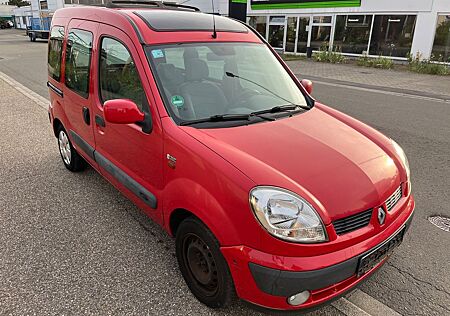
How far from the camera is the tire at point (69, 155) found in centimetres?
446

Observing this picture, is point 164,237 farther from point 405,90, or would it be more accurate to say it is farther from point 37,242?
point 405,90

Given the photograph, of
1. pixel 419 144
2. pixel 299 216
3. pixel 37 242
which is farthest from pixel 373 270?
pixel 419 144

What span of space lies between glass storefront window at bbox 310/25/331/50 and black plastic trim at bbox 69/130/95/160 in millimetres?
19075

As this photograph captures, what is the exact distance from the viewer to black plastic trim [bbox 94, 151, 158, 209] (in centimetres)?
282

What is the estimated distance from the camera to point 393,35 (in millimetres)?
17891

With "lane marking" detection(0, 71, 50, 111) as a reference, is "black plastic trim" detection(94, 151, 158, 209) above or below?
above

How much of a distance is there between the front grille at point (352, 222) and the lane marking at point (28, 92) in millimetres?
7798

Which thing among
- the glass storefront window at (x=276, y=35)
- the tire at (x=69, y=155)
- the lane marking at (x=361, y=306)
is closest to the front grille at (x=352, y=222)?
the lane marking at (x=361, y=306)

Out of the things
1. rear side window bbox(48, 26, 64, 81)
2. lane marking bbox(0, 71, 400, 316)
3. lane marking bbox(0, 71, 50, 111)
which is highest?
rear side window bbox(48, 26, 64, 81)

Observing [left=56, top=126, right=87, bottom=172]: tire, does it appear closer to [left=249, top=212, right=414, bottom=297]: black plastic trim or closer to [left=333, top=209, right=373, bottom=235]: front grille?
[left=249, top=212, right=414, bottom=297]: black plastic trim

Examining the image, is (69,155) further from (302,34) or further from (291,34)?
(291,34)

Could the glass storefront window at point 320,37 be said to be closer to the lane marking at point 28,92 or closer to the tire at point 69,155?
the lane marking at point 28,92

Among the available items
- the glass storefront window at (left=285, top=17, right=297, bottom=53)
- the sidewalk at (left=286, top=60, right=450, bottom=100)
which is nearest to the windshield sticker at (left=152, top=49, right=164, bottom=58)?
the sidewalk at (left=286, top=60, right=450, bottom=100)

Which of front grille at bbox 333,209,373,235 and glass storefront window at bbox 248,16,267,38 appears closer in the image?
front grille at bbox 333,209,373,235
